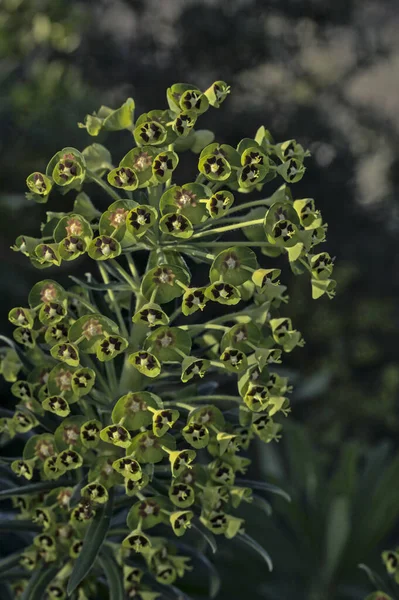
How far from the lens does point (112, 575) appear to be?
1.15m

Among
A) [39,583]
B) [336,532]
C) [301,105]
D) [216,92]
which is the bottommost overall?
[39,583]

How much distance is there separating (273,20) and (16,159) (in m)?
3.11

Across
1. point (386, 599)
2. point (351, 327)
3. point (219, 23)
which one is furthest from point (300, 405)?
point (386, 599)

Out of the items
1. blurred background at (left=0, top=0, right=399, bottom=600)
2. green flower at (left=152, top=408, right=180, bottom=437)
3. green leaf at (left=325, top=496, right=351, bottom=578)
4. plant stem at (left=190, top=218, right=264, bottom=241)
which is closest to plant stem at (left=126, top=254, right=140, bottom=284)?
plant stem at (left=190, top=218, right=264, bottom=241)

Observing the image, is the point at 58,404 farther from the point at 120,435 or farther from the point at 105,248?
the point at 105,248

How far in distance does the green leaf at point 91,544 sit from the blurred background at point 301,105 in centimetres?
352

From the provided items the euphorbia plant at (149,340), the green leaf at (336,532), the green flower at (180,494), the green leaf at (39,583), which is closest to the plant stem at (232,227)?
the euphorbia plant at (149,340)

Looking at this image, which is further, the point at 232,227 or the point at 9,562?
the point at 9,562

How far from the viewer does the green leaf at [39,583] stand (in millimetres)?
1143

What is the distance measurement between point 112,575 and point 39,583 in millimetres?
111

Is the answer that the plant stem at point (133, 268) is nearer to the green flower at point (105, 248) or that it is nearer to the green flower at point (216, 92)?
the green flower at point (105, 248)

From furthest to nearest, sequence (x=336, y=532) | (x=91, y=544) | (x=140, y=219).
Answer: (x=336, y=532) → (x=91, y=544) → (x=140, y=219)

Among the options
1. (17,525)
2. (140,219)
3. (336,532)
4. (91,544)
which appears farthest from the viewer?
(336,532)

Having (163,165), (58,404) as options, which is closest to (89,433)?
(58,404)
